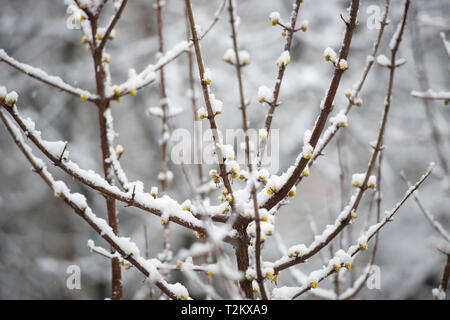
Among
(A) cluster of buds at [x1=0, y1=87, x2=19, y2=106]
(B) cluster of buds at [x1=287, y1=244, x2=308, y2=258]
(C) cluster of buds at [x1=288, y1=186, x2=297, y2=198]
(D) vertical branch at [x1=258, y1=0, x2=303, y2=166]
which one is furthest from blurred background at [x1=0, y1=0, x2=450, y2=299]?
(A) cluster of buds at [x1=0, y1=87, x2=19, y2=106]

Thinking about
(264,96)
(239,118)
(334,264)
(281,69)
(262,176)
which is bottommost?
(334,264)

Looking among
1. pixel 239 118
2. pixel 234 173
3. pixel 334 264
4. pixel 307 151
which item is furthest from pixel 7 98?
pixel 239 118

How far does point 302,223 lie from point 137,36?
421 cm

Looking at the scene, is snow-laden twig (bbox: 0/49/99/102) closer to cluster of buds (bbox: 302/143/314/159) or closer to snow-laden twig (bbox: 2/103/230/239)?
snow-laden twig (bbox: 2/103/230/239)

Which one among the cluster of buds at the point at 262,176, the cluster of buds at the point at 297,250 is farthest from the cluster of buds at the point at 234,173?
the cluster of buds at the point at 297,250

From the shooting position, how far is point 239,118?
4.88m

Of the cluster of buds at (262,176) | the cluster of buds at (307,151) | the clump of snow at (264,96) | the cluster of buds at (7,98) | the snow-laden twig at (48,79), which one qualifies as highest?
the snow-laden twig at (48,79)

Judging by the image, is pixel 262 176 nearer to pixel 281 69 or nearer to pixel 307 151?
pixel 307 151

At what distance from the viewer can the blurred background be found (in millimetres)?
4297

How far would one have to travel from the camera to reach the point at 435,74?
492cm

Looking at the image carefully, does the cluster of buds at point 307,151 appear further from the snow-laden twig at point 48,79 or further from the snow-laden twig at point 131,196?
the snow-laden twig at point 48,79

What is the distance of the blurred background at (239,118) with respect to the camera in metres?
4.30
